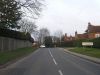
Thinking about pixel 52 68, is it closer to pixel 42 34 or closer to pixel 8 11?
pixel 8 11

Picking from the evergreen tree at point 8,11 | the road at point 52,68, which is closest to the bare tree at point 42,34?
the evergreen tree at point 8,11

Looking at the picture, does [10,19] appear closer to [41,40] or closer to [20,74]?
[20,74]

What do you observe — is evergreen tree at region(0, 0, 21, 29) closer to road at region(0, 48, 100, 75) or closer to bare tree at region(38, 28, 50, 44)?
road at region(0, 48, 100, 75)


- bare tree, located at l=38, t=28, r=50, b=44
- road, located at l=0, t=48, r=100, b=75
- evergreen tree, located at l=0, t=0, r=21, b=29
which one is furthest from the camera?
bare tree, located at l=38, t=28, r=50, b=44

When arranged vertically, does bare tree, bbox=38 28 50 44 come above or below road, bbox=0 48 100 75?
above

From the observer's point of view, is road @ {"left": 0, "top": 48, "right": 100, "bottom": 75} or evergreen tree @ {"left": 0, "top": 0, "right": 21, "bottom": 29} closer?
road @ {"left": 0, "top": 48, "right": 100, "bottom": 75}

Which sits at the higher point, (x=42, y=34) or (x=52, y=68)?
(x=42, y=34)

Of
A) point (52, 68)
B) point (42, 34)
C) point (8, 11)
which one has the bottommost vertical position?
point (52, 68)

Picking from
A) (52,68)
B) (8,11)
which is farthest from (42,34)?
(52,68)

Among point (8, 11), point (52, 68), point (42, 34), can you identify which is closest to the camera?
point (52, 68)

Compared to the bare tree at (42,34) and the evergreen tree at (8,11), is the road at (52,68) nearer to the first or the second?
the evergreen tree at (8,11)

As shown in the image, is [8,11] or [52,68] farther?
[8,11]

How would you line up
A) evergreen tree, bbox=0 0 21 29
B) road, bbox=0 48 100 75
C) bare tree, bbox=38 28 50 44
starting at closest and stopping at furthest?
1. road, bbox=0 48 100 75
2. evergreen tree, bbox=0 0 21 29
3. bare tree, bbox=38 28 50 44

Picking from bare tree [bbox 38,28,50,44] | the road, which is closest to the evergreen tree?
the road
